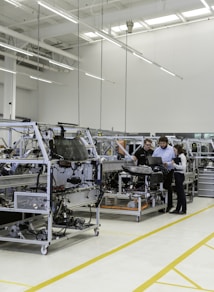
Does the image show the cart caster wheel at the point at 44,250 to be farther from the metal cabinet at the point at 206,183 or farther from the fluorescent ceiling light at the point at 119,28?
the fluorescent ceiling light at the point at 119,28

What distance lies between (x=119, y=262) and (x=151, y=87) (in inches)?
556

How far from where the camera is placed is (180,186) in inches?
324

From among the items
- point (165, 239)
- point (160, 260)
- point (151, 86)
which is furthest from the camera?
point (151, 86)

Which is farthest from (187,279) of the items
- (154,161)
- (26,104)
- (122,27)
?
(26,104)

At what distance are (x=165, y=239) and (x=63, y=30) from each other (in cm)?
1194

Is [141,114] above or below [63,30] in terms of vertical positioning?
below

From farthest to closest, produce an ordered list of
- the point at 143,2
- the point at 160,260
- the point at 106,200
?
the point at 143,2 → the point at 106,200 → the point at 160,260

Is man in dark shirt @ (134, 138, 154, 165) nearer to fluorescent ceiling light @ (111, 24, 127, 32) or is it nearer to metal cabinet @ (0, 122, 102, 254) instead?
metal cabinet @ (0, 122, 102, 254)

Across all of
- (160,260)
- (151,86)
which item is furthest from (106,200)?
(151,86)

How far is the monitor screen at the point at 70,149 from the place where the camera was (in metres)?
5.11

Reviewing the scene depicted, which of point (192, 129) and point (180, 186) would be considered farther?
point (192, 129)

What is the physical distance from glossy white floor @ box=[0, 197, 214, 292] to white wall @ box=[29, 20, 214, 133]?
976 cm

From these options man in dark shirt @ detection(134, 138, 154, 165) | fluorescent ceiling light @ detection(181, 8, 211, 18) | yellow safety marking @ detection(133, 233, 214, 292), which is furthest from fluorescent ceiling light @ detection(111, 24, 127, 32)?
yellow safety marking @ detection(133, 233, 214, 292)

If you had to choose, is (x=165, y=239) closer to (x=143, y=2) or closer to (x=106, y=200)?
(x=106, y=200)
